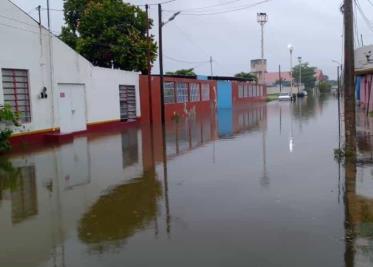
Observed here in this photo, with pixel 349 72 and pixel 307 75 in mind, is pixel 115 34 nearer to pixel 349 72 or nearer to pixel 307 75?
pixel 349 72

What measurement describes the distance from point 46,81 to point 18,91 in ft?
6.19

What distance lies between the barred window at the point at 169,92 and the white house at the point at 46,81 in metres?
7.95

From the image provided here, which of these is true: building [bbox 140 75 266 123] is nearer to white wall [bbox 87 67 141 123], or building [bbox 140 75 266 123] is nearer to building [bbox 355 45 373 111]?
white wall [bbox 87 67 141 123]

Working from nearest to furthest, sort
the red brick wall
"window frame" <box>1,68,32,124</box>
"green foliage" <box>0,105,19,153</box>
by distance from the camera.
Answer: "green foliage" <box>0,105,19,153</box> → "window frame" <box>1,68,32,124</box> → the red brick wall

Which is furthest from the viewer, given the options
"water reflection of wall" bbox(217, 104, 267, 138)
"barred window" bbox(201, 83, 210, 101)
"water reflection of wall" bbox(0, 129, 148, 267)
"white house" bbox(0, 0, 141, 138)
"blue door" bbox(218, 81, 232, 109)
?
"blue door" bbox(218, 81, 232, 109)

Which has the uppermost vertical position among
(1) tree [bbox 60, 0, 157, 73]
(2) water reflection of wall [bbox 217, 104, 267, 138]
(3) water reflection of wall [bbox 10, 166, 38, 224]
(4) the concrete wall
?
(1) tree [bbox 60, 0, 157, 73]

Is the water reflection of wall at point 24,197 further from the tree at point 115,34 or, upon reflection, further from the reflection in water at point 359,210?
the tree at point 115,34

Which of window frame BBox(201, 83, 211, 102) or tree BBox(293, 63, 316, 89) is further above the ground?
tree BBox(293, 63, 316, 89)

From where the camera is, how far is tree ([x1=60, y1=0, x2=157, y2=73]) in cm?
3188

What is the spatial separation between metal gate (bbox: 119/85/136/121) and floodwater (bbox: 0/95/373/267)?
13.5 meters

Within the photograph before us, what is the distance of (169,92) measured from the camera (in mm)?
35875

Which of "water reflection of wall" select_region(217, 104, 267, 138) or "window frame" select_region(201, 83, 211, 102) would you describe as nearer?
"water reflection of wall" select_region(217, 104, 267, 138)

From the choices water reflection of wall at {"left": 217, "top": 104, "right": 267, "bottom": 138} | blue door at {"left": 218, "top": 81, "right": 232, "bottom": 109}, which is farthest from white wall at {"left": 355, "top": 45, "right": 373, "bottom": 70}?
blue door at {"left": 218, "top": 81, "right": 232, "bottom": 109}

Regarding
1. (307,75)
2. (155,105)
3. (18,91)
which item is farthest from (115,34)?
(307,75)
